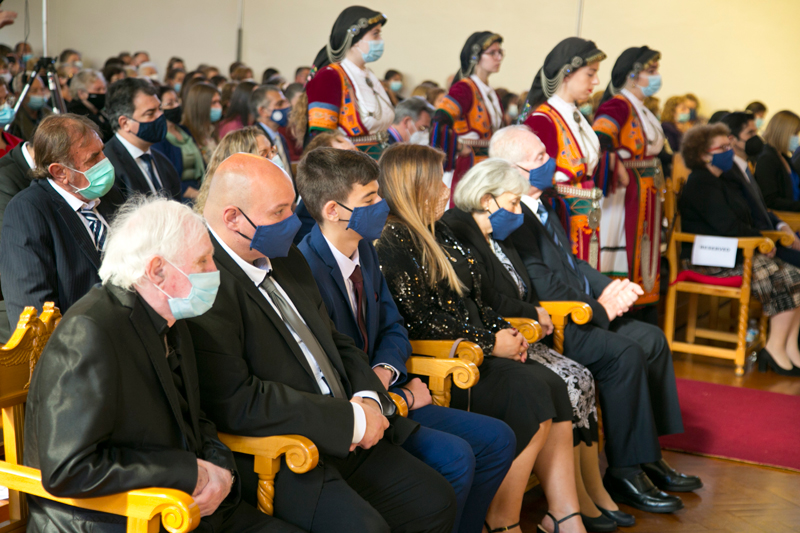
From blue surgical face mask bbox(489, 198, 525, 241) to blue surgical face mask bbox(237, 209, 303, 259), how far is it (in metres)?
1.21

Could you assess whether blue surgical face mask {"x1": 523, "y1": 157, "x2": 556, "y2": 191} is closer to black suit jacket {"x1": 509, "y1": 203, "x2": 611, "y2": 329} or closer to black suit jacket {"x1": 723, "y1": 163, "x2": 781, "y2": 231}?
black suit jacket {"x1": 509, "y1": 203, "x2": 611, "y2": 329}

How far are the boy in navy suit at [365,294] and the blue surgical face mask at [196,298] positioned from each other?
70cm

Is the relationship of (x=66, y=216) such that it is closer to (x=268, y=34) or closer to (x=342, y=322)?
(x=342, y=322)

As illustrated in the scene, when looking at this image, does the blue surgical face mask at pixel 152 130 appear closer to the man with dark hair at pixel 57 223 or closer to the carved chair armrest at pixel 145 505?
the man with dark hair at pixel 57 223

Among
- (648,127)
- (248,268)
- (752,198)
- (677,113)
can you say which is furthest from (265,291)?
(677,113)

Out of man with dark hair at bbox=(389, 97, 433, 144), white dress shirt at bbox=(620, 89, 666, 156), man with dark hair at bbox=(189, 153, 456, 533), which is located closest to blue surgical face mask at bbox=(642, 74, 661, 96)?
white dress shirt at bbox=(620, 89, 666, 156)

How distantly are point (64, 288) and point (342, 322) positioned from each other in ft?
2.79

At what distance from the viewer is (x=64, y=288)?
2.29 m

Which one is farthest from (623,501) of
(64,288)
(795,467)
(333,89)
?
(333,89)

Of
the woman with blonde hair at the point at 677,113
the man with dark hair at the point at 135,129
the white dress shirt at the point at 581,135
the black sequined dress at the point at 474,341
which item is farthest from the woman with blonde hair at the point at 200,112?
the woman with blonde hair at the point at 677,113

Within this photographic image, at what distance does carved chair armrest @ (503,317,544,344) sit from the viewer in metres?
2.76

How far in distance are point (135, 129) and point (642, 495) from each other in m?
2.72

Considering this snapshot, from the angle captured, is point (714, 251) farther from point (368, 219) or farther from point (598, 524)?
point (368, 219)

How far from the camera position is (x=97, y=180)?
2420mm
